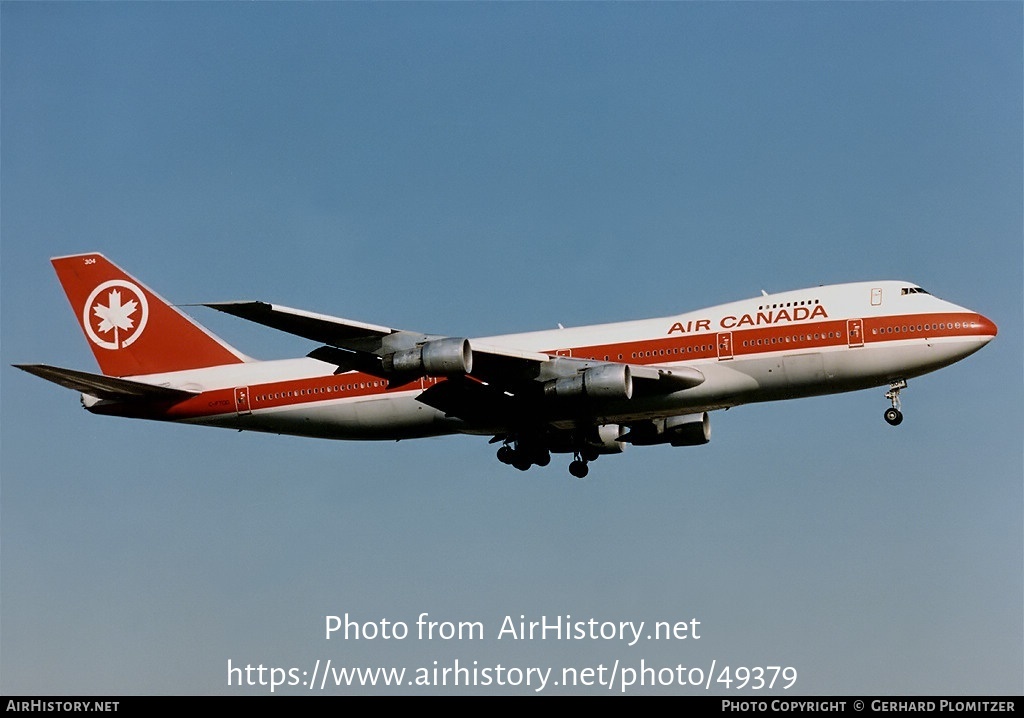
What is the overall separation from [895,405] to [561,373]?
34.4ft

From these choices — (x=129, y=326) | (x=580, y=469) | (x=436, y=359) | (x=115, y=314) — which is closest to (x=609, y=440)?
(x=580, y=469)

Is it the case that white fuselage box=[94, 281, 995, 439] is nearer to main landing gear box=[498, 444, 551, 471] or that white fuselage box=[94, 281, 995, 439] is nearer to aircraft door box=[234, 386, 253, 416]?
main landing gear box=[498, 444, 551, 471]

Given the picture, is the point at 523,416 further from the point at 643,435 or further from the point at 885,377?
the point at 885,377

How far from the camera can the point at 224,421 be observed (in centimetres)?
4825

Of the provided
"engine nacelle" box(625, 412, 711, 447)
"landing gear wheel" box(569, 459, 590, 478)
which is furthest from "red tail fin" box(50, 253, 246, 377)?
"engine nacelle" box(625, 412, 711, 447)

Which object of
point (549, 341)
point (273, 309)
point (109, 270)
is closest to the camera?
point (273, 309)

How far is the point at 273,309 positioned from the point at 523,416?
31.5 ft

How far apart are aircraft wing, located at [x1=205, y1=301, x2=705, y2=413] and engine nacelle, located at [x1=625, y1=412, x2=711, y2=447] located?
4713 millimetres

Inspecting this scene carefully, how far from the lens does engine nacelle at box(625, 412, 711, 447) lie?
47469 millimetres

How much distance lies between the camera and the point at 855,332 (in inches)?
1670


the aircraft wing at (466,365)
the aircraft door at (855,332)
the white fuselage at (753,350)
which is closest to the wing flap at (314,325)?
the aircraft wing at (466,365)
